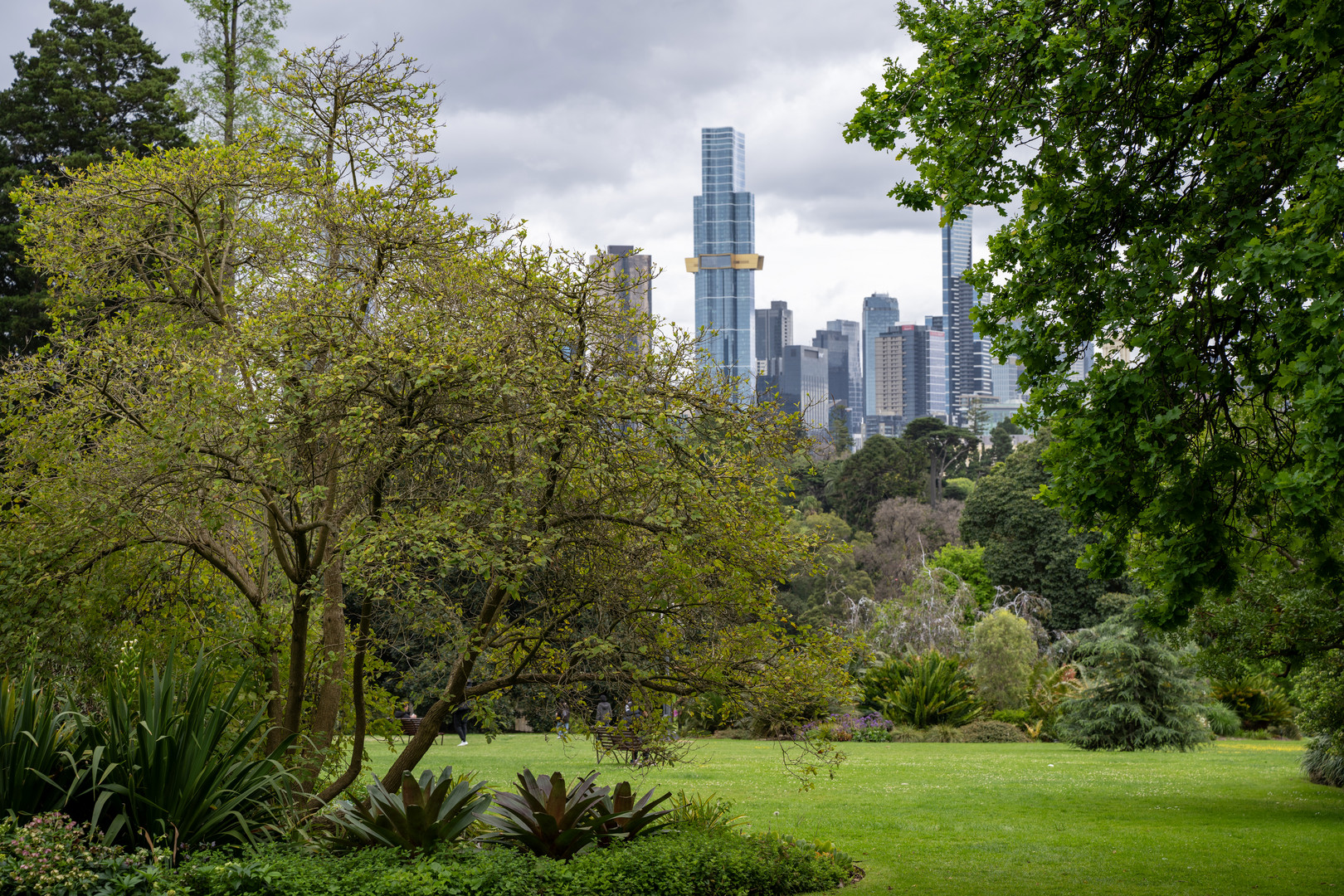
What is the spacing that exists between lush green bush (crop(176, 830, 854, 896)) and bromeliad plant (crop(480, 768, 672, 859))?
16 centimetres

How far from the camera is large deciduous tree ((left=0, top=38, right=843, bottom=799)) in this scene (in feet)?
20.8

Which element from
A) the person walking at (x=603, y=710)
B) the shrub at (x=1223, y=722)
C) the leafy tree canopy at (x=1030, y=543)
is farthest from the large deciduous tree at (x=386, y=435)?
the leafy tree canopy at (x=1030, y=543)

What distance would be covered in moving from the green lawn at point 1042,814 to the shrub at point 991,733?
262 cm

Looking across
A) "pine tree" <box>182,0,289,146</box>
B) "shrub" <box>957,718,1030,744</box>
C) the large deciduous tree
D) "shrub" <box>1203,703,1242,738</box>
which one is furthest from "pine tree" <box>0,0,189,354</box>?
"shrub" <box>1203,703,1242,738</box>

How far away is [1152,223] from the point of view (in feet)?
23.6

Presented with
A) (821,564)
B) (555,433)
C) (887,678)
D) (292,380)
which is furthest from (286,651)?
(887,678)

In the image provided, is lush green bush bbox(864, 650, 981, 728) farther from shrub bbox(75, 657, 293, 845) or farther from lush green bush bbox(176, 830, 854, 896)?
shrub bbox(75, 657, 293, 845)

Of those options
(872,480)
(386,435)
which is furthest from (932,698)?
(872,480)

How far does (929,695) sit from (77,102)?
79.2 feet

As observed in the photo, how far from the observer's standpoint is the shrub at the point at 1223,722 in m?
23.4

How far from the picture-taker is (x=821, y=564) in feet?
24.2

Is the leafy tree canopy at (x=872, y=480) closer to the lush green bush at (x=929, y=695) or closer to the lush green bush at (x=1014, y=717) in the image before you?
the lush green bush at (x=1014, y=717)

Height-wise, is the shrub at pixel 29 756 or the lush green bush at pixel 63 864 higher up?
the shrub at pixel 29 756

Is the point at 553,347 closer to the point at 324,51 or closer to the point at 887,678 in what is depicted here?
the point at 324,51
